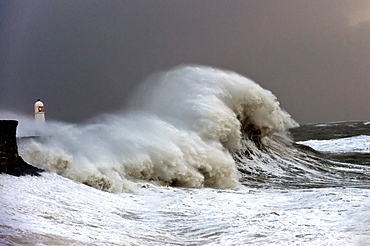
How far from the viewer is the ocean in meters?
4.66

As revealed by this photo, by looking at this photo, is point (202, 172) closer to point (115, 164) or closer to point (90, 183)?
point (115, 164)

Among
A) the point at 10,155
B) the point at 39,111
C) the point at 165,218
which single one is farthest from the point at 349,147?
the point at 10,155

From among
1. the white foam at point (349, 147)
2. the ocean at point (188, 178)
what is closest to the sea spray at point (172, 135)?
the ocean at point (188, 178)

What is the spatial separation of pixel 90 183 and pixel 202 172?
2.83 meters

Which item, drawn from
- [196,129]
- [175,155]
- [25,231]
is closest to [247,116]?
[196,129]

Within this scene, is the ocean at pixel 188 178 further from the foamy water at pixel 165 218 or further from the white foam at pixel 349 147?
the white foam at pixel 349 147

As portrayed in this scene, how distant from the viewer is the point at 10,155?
5.94 metres

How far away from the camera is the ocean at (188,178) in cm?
466

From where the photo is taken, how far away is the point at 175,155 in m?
9.47

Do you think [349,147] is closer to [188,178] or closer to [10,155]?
[188,178]

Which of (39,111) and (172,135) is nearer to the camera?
(172,135)

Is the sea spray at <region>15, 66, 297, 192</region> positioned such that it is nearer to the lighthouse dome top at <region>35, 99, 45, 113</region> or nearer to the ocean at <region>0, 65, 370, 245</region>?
the ocean at <region>0, 65, 370, 245</region>

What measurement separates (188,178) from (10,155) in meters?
3.88

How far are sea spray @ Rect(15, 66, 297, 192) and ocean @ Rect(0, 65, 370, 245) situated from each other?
0.03 m
